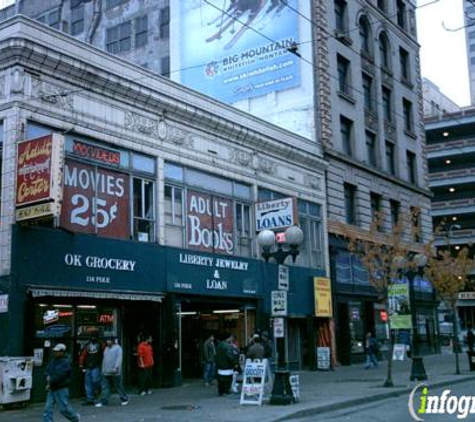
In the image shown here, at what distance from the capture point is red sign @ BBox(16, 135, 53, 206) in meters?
16.9

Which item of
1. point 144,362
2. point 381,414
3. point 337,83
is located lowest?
point 381,414

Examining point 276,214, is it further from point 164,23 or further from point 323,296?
point 164,23

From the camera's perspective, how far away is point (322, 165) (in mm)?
31781

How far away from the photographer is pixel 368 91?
3841 centimetres

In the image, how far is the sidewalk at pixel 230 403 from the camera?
48.1ft

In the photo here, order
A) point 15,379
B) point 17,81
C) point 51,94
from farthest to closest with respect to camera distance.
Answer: point 51,94 < point 17,81 < point 15,379

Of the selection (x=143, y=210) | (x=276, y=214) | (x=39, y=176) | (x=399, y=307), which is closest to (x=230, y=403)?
(x=39, y=176)

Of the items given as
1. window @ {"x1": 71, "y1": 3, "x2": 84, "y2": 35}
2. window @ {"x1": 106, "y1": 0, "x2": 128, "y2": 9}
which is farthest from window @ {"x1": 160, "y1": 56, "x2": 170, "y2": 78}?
window @ {"x1": 71, "y1": 3, "x2": 84, "y2": 35}

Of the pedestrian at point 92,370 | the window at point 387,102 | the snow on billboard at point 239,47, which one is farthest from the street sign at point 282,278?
the window at point 387,102

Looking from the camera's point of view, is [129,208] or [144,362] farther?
[129,208]

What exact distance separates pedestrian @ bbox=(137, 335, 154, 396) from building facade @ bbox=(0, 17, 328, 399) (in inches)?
57.8

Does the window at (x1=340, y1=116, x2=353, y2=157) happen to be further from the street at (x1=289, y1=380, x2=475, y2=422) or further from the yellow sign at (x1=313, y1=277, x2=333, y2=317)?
the street at (x1=289, y1=380, x2=475, y2=422)

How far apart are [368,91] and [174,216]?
19.0 metres

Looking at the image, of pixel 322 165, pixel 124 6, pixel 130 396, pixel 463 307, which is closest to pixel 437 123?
pixel 463 307
